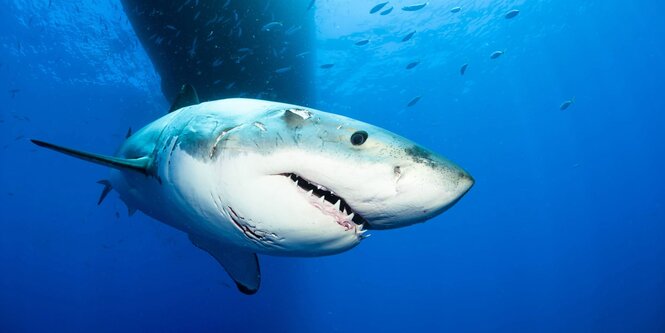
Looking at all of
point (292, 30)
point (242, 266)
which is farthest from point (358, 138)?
point (292, 30)

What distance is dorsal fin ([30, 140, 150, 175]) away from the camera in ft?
7.96

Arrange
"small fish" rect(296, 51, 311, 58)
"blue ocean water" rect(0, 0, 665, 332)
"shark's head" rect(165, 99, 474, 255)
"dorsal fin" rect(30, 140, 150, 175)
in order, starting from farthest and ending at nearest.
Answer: "blue ocean water" rect(0, 0, 665, 332)
"small fish" rect(296, 51, 311, 58)
"dorsal fin" rect(30, 140, 150, 175)
"shark's head" rect(165, 99, 474, 255)

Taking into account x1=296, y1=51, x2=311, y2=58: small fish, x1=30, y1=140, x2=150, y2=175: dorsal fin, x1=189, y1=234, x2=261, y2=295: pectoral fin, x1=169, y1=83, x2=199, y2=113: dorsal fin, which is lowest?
x1=189, y1=234, x2=261, y2=295: pectoral fin

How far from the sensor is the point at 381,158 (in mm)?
1555

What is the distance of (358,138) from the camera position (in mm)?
1628

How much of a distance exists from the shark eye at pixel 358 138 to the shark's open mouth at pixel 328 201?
0.89 feet

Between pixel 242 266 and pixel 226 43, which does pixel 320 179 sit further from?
pixel 226 43

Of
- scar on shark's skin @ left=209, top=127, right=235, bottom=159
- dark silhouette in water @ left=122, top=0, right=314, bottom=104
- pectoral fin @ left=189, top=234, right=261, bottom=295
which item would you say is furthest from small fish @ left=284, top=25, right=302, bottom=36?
scar on shark's skin @ left=209, top=127, right=235, bottom=159

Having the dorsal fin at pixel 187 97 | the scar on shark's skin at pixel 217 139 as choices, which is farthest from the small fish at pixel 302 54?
the scar on shark's skin at pixel 217 139

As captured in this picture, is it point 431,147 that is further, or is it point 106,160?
point 431,147

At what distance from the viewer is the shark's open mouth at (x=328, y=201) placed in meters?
1.73

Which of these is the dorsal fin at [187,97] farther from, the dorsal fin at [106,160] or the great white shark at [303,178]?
the great white shark at [303,178]

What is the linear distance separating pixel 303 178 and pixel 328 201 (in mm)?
171

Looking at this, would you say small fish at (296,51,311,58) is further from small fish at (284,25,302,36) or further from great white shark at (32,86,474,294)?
great white shark at (32,86,474,294)
